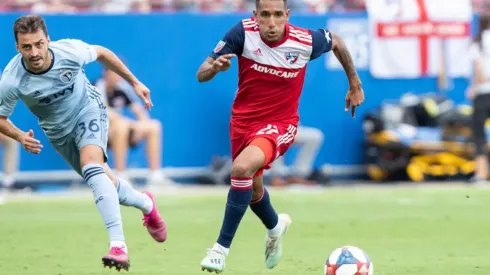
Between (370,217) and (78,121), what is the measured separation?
19.3 ft

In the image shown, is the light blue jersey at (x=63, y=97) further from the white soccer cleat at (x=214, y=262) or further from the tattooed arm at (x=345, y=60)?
the tattooed arm at (x=345, y=60)

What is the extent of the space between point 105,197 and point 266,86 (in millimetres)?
1668

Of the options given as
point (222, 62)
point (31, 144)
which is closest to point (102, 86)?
point (31, 144)

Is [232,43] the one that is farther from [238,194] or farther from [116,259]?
[116,259]

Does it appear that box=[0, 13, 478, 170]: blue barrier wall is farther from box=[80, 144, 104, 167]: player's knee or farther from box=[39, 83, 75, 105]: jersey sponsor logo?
box=[80, 144, 104, 167]: player's knee

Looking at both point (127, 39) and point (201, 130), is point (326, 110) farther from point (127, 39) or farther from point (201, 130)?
point (127, 39)

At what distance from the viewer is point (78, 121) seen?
9617mm

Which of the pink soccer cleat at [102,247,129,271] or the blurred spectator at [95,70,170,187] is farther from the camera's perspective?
the blurred spectator at [95,70,170,187]

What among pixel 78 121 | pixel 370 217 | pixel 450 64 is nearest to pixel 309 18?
pixel 450 64

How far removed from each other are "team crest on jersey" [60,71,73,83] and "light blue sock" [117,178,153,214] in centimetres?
113

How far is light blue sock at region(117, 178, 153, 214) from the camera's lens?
10062mm

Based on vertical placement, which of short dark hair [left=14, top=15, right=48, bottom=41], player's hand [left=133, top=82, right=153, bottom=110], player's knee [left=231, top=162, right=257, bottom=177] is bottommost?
player's knee [left=231, top=162, right=257, bottom=177]

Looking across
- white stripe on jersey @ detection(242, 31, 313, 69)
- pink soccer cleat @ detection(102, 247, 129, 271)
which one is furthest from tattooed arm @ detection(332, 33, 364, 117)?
pink soccer cleat @ detection(102, 247, 129, 271)

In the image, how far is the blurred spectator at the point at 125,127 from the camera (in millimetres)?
18453
